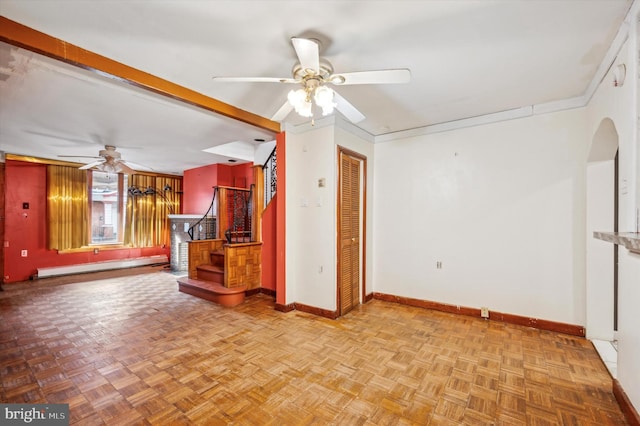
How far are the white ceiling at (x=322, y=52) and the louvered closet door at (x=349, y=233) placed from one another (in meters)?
0.82

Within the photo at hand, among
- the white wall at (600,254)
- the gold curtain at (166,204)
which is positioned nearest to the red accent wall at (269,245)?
the white wall at (600,254)

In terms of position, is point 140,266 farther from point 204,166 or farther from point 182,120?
point 182,120

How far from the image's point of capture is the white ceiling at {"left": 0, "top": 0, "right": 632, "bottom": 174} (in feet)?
5.73

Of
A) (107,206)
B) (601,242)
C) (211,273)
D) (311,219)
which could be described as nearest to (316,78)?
(311,219)

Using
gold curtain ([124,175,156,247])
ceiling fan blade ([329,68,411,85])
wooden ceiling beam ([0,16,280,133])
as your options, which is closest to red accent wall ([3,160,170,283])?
gold curtain ([124,175,156,247])

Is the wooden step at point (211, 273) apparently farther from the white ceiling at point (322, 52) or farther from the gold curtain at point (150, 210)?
the gold curtain at point (150, 210)

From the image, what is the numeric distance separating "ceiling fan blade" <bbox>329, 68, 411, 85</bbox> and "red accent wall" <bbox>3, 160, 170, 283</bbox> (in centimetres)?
758

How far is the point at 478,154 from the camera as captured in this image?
366cm

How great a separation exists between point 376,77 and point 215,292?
12.4 feet

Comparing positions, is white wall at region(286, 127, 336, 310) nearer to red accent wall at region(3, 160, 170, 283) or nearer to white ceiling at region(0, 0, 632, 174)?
white ceiling at region(0, 0, 632, 174)

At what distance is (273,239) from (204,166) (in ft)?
12.7

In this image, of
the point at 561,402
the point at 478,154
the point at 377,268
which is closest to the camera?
the point at 561,402

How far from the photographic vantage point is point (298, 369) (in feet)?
7.92

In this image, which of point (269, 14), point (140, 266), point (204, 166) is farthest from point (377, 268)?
point (140, 266)
